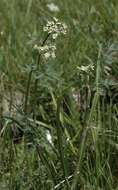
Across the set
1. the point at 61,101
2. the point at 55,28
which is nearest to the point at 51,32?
the point at 55,28

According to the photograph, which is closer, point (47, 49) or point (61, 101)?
point (47, 49)

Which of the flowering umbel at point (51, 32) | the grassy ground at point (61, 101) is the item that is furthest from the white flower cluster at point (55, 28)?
the grassy ground at point (61, 101)

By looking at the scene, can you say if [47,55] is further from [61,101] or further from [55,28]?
[61,101]

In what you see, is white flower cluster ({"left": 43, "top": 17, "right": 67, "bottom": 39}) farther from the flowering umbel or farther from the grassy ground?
the grassy ground

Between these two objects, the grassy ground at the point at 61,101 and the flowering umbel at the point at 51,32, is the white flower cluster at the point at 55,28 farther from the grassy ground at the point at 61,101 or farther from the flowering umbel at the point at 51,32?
the grassy ground at the point at 61,101

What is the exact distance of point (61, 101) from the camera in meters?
1.96

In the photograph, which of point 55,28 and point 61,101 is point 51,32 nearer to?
point 55,28

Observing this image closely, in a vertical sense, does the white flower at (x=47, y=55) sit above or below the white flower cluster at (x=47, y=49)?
below

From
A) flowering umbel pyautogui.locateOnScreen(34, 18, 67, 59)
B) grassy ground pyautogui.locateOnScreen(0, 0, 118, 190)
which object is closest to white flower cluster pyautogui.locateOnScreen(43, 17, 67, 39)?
flowering umbel pyautogui.locateOnScreen(34, 18, 67, 59)

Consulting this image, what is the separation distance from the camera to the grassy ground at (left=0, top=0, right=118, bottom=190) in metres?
1.53

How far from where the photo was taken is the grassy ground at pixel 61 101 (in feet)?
5.03

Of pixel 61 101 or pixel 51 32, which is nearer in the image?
pixel 51 32

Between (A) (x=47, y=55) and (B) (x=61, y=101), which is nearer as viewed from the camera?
(A) (x=47, y=55)

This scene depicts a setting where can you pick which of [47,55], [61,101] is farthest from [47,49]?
[61,101]
